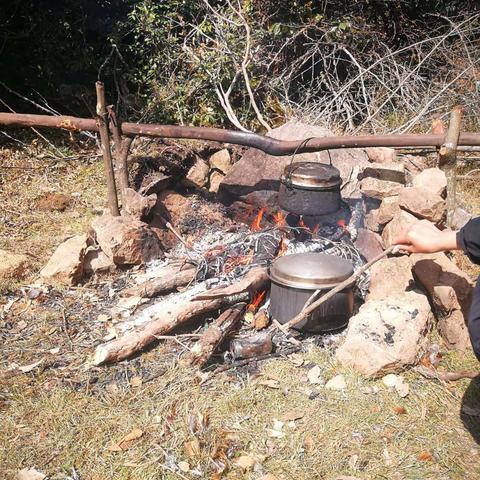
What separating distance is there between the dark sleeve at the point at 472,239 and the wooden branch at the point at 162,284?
105 inches

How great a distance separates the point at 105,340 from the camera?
3.91 meters

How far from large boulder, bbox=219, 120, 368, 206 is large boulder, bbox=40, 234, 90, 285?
1766 millimetres

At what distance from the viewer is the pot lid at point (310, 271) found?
368 centimetres

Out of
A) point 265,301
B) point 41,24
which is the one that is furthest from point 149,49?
point 265,301

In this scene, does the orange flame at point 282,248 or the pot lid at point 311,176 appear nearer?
the pot lid at point 311,176

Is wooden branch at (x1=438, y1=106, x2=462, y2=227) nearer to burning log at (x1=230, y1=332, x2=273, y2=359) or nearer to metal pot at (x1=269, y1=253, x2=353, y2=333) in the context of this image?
metal pot at (x1=269, y1=253, x2=353, y2=333)

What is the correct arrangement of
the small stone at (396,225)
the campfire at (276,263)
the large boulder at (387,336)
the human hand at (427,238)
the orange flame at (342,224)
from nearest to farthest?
1. the human hand at (427,238)
2. the large boulder at (387,336)
3. the campfire at (276,263)
4. the small stone at (396,225)
5. the orange flame at (342,224)

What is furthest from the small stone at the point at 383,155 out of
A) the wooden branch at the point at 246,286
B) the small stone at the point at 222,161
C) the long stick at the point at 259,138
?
the wooden branch at the point at 246,286

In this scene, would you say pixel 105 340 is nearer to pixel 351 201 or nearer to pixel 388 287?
pixel 388 287

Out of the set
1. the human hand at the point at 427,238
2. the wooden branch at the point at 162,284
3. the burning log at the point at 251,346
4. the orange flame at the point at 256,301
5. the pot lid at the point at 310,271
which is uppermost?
the human hand at the point at 427,238

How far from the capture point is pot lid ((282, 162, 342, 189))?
14.9 ft

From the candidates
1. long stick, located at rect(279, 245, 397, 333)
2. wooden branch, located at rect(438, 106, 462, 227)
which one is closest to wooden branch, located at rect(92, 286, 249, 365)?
long stick, located at rect(279, 245, 397, 333)

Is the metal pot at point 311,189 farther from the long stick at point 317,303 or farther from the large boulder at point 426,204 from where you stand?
the long stick at point 317,303

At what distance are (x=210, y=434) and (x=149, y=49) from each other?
7612 millimetres
